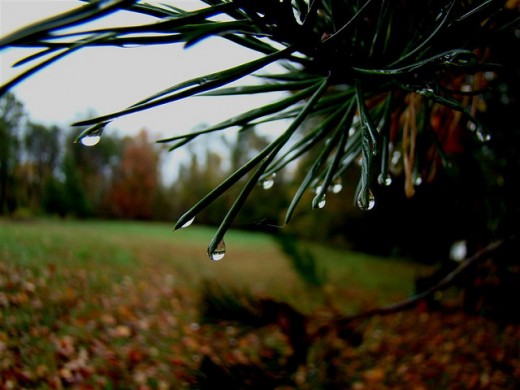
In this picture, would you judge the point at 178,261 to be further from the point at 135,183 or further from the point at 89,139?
the point at 89,139

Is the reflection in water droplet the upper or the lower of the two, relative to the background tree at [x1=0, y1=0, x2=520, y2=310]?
lower

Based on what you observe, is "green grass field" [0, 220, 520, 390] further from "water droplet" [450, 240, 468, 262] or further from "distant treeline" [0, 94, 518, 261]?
"water droplet" [450, 240, 468, 262]

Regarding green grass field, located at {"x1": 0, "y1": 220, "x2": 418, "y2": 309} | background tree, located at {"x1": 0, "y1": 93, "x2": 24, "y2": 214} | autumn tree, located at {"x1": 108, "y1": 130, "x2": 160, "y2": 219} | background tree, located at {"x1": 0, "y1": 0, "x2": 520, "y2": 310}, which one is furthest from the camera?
autumn tree, located at {"x1": 108, "y1": 130, "x2": 160, "y2": 219}

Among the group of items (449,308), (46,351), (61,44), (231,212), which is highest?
(61,44)

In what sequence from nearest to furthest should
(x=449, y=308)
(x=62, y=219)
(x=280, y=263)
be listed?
(x=449, y=308)
(x=62, y=219)
(x=280, y=263)

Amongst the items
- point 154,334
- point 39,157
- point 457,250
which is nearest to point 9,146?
point 39,157

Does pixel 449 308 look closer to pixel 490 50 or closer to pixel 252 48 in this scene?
pixel 490 50

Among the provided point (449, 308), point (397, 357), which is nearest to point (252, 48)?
point (449, 308)

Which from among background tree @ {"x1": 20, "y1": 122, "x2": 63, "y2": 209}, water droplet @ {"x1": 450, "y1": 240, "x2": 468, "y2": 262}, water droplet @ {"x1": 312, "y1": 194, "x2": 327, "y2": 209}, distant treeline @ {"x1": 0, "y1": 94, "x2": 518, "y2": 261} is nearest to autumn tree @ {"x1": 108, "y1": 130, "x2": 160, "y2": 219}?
distant treeline @ {"x1": 0, "y1": 94, "x2": 518, "y2": 261}

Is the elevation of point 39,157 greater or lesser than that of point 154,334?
greater
